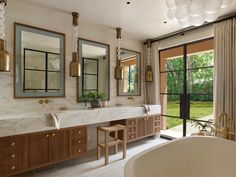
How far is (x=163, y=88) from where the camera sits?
453cm

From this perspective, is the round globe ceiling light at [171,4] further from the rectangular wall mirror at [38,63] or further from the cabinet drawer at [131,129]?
the cabinet drawer at [131,129]

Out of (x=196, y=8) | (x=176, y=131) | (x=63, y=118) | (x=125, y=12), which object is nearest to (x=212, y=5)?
(x=196, y=8)

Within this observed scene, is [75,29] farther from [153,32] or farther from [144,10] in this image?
[153,32]

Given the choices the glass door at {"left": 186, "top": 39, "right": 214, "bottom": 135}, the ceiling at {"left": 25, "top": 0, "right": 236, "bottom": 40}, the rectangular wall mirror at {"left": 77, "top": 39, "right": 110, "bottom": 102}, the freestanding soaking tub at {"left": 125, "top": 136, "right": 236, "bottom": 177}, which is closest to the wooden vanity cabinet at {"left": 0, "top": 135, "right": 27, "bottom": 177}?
the rectangular wall mirror at {"left": 77, "top": 39, "right": 110, "bottom": 102}

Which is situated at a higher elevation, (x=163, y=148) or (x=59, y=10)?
(x=59, y=10)

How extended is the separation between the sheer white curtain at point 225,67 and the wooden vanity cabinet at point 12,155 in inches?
132

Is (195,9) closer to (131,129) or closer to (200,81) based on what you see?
(200,81)

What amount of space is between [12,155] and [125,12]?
2874mm

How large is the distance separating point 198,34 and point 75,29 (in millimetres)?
2621

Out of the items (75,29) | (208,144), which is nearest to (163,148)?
(208,144)

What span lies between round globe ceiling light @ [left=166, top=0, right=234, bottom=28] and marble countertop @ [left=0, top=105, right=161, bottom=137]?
204 centimetres

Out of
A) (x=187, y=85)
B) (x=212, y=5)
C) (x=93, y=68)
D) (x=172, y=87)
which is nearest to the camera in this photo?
(x=212, y=5)

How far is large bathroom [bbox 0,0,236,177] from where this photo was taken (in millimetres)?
2074

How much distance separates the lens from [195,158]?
2.12 m
